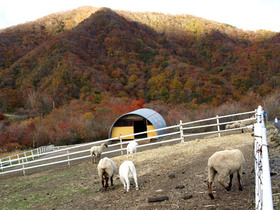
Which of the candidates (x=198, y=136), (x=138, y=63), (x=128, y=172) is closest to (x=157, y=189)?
(x=128, y=172)

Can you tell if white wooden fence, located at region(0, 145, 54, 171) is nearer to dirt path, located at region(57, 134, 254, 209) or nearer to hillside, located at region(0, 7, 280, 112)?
dirt path, located at region(57, 134, 254, 209)

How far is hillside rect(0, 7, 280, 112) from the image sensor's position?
187 feet

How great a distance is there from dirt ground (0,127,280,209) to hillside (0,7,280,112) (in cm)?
3888

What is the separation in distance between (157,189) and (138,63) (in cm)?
8091

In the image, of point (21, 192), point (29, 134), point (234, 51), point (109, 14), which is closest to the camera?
point (21, 192)

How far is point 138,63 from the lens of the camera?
284 ft

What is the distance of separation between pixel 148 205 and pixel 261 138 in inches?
137

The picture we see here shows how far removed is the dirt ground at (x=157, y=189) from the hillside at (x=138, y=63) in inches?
1531

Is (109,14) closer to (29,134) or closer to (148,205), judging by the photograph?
(29,134)

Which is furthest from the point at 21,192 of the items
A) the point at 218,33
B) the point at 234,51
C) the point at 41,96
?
the point at 218,33

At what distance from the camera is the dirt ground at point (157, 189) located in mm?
5391

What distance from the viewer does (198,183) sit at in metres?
6.64

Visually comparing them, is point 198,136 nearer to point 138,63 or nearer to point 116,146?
point 116,146

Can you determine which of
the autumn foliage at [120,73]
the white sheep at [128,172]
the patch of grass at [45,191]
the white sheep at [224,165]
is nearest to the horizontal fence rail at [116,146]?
the patch of grass at [45,191]
